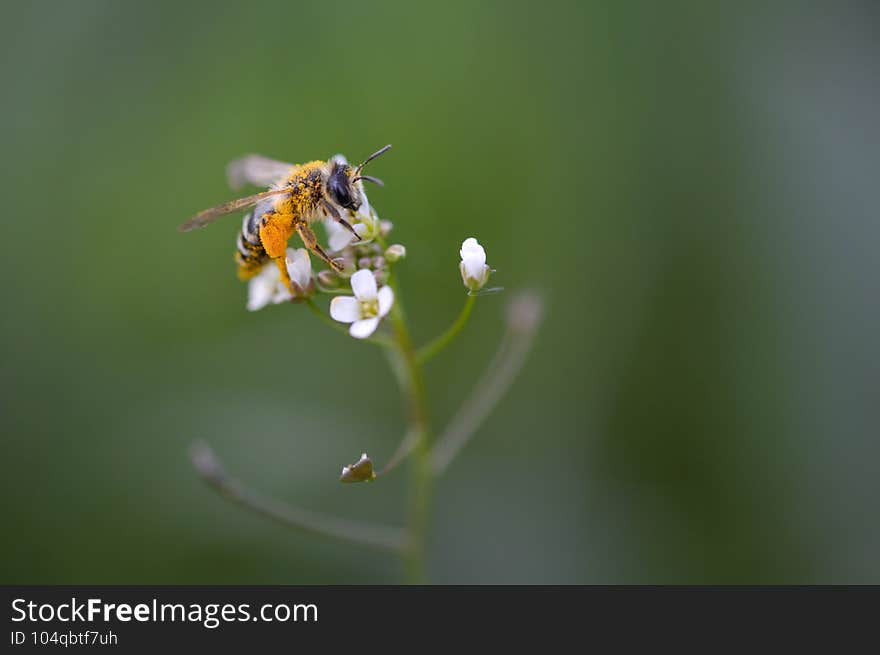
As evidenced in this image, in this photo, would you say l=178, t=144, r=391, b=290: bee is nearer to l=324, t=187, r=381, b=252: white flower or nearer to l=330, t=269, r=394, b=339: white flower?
l=324, t=187, r=381, b=252: white flower

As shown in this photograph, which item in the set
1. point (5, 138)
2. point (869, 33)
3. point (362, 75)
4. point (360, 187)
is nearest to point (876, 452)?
point (869, 33)

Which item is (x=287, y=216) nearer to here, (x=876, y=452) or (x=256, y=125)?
(x=256, y=125)

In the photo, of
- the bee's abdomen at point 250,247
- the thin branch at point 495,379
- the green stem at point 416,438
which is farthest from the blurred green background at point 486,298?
the bee's abdomen at point 250,247

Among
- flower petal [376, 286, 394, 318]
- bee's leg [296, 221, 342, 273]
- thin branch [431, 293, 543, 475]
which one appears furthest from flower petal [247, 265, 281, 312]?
thin branch [431, 293, 543, 475]

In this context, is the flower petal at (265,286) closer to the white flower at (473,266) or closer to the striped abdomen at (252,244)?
the striped abdomen at (252,244)

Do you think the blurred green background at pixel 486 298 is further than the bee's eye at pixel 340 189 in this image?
Yes

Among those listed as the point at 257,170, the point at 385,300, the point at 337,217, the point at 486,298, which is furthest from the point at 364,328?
the point at 486,298

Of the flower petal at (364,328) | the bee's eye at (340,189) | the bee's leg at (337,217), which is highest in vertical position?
the bee's eye at (340,189)

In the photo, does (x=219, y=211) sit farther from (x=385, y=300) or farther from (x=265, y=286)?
(x=385, y=300)
